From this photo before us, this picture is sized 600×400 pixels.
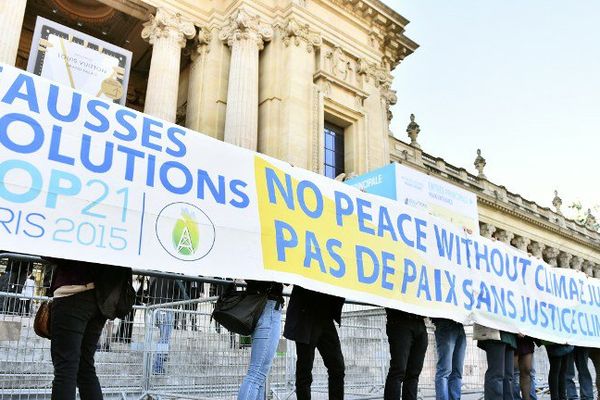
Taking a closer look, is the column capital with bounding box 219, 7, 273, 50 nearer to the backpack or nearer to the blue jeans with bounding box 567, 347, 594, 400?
the blue jeans with bounding box 567, 347, 594, 400

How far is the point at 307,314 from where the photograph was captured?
5.00 meters

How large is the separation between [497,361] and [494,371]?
0.44 feet

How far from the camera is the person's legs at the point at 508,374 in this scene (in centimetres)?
693

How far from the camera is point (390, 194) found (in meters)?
9.06

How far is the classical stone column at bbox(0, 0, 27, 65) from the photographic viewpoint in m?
14.0

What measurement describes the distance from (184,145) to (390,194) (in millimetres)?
5136

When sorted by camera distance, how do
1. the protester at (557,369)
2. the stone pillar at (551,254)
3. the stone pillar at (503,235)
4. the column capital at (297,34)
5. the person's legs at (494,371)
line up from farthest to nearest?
the stone pillar at (551,254) → the stone pillar at (503,235) → the column capital at (297,34) → the protester at (557,369) → the person's legs at (494,371)

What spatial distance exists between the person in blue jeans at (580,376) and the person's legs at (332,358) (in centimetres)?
549

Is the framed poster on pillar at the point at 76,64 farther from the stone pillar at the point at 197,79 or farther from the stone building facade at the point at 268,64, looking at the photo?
the stone pillar at the point at 197,79

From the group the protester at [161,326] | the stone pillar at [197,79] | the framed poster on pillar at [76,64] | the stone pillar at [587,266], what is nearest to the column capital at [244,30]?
the stone pillar at [197,79]

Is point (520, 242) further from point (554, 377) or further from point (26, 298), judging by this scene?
point (26, 298)


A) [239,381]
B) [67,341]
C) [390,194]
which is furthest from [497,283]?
[67,341]

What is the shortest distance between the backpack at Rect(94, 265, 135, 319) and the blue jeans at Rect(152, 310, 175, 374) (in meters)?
1.82

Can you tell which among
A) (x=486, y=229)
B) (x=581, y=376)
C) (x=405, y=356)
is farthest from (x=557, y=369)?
(x=486, y=229)
